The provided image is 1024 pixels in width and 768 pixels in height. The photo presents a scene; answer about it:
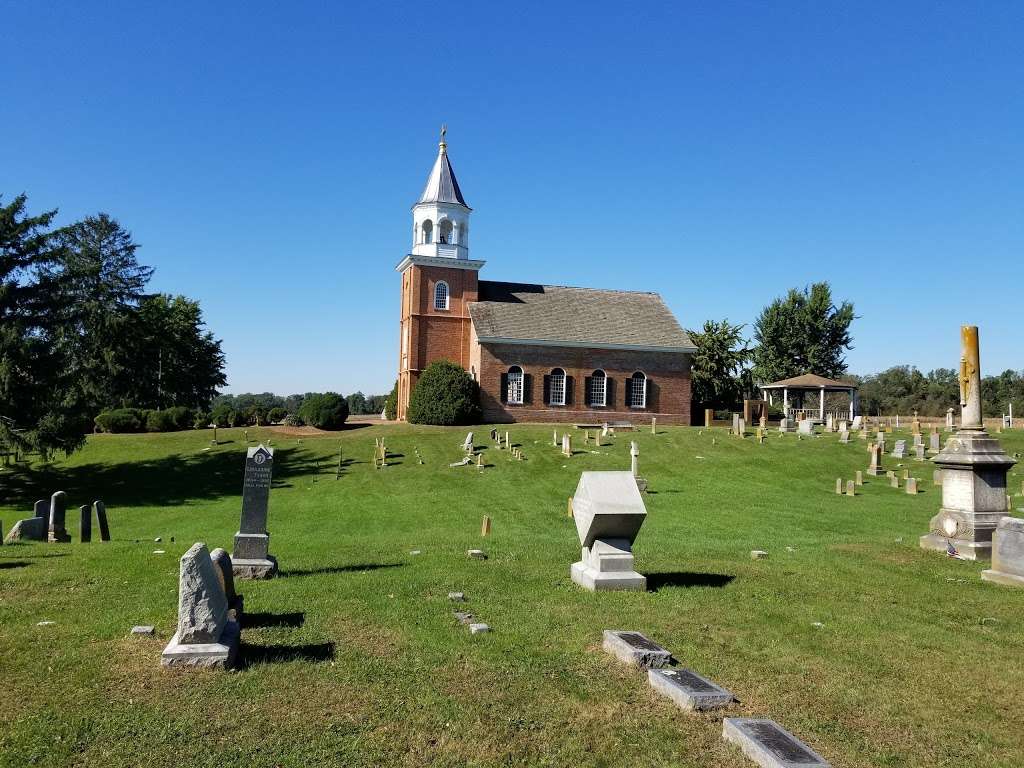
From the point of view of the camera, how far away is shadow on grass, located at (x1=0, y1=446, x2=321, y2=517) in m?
28.6

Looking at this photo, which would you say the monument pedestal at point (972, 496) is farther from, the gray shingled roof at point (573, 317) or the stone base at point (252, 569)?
the gray shingled roof at point (573, 317)

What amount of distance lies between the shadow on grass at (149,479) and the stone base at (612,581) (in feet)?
69.0

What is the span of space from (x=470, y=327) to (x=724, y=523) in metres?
28.2

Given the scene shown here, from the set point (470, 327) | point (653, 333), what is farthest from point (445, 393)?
point (653, 333)

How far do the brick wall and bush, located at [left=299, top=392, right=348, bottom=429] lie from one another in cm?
789

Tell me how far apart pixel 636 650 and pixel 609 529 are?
10.5 ft

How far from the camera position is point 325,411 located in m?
41.2

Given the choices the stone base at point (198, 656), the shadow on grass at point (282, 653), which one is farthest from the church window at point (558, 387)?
the stone base at point (198, 656)

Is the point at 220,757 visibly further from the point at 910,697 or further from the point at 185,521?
the point at 185,521

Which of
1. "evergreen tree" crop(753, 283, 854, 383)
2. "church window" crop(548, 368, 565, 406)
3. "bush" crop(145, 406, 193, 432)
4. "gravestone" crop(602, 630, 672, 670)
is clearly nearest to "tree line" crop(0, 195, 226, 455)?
"bush" crop(145, 406, 193, 432)

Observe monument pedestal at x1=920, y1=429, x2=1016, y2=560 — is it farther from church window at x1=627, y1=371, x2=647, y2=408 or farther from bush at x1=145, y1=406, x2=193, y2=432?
bush at x1=145, y1=406, x2=193, y2=432

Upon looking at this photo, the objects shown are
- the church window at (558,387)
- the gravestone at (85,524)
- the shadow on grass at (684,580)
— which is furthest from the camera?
the church window at (558,387)

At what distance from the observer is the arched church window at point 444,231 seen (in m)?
45.3

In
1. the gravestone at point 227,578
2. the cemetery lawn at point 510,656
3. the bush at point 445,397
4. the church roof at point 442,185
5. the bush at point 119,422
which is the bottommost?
the cemetery lawn at point 510,656
